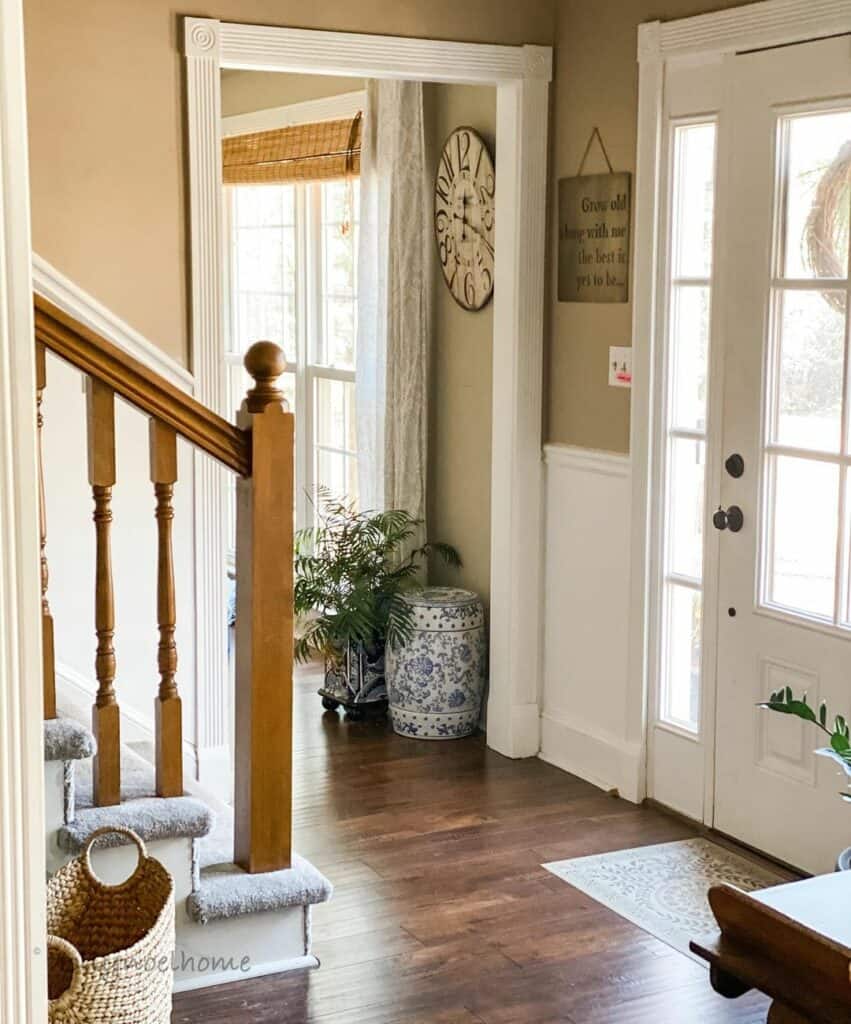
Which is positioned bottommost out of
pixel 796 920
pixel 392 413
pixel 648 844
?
pixel 648 844

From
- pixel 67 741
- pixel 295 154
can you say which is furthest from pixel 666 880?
pixel 295 154

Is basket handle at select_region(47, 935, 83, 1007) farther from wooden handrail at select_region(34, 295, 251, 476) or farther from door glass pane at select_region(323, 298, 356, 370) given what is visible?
door glass pane at select_region(323, 298, 356, 370)

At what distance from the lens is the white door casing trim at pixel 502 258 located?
4.06 meters

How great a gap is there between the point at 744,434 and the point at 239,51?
1.81 meters

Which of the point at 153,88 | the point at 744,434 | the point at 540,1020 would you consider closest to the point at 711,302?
the point at 744,434

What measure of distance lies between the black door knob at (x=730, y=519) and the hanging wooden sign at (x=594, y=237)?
771 mm

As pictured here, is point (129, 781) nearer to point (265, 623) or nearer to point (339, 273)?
point (265, 623)

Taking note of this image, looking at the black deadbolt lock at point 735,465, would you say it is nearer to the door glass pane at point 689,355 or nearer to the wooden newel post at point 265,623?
the door glass pane at point 689,355

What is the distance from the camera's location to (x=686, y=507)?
416 cm

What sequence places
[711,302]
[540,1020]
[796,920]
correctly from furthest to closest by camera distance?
1. [711,302]
2. [540,1020]
3. [796,920]

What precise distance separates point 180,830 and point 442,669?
2.16 meters

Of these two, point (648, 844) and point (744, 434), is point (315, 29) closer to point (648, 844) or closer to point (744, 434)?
point (744, 434)

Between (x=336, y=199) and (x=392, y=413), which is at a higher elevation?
(x=336, y=199)

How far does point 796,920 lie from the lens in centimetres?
191
